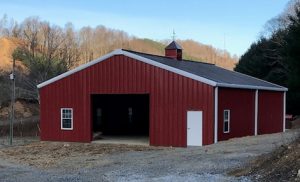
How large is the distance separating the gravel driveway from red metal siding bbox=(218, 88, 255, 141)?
4319 millimetres

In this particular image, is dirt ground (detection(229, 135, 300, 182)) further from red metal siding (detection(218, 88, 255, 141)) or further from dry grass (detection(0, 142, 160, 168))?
red metal siding (detection(218, 88, 255, 141))

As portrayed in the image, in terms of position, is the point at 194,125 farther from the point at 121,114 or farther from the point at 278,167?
the point at 278,167

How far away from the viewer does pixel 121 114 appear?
35.8m

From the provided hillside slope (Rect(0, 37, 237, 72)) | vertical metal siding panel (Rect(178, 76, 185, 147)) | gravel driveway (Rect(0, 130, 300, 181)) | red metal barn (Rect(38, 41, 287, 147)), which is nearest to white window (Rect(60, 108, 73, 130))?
red metal barn (Rect(38, 41, 287, 147))

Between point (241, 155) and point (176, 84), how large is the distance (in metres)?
8.53

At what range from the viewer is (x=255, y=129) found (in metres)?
29.0

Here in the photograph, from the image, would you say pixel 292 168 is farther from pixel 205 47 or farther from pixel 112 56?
pixel 205 47

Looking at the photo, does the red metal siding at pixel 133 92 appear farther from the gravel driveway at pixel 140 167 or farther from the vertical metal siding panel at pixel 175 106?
the gravel driveway at pixel 140 167

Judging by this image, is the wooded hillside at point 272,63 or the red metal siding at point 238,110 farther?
the wooded hillside at point 272,63

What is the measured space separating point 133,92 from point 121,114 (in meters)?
9.97

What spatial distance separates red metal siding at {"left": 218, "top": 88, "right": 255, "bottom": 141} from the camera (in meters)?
24.9

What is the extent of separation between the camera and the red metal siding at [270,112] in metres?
29.9

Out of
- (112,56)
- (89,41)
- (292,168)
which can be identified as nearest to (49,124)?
(112,56)

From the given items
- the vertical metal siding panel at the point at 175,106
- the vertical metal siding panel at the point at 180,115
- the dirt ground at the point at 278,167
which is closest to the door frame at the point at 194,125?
the vertical metal siding panel at the point at 180,115
